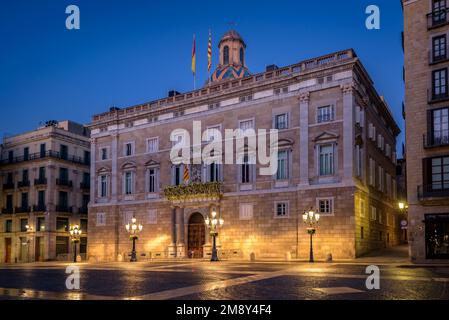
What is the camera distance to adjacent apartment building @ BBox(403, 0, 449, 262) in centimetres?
3197

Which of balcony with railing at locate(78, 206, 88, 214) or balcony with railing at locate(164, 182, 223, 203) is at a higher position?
balcony with railing at locate(164, 182, 223, 203)

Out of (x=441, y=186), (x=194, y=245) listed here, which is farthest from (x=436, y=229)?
(x=194, y=245)

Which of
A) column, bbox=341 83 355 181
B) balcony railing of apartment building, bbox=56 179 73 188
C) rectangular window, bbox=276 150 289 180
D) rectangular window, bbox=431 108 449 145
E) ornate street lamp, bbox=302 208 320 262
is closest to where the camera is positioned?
rectangular window, bbox=431 108 449 145

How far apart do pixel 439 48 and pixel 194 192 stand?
23456 millimetres

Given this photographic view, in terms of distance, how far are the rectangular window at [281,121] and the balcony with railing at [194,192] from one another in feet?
24.2

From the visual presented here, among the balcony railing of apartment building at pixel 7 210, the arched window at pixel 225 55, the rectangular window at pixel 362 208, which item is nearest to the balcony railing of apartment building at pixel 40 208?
the balcony railing of apartment building at pixel 7 210

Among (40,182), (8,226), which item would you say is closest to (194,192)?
(40,182)

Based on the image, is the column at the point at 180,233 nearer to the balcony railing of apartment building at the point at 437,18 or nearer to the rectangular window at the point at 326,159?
the rectangular window at the point at 326,159

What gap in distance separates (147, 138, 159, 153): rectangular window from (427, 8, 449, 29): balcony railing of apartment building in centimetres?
2724

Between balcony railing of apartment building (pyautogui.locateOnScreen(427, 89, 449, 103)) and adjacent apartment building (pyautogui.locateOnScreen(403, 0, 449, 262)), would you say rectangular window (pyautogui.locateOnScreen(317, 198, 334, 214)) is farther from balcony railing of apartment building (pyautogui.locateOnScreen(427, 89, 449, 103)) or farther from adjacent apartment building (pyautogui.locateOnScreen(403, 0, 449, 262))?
balcony railing of apartment building (pyautogui.locateOnScreen(427, 89, 449, 103))

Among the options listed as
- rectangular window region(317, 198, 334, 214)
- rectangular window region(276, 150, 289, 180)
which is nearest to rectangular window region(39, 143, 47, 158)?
rectangular window region(276, 150, 289, 180)

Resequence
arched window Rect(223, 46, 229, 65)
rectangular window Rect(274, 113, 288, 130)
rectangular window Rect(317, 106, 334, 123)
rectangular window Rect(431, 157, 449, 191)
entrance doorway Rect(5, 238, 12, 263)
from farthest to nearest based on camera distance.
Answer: arched window Rect(223, 46, 229, 65) < entrance doorway Rect(5, 238, 12, 263) < rectangular window Rect(274, 113, 288, 130) < rectangular window Rect(317, 106, 334, 123) < rectangular window Rect(431, 157, 449, 191)

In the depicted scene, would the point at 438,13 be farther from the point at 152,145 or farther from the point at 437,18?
the point at 152,145

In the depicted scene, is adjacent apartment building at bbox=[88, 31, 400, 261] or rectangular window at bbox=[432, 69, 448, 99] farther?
adjacent apartment building at bbox=[88, 31, 400, 261]
